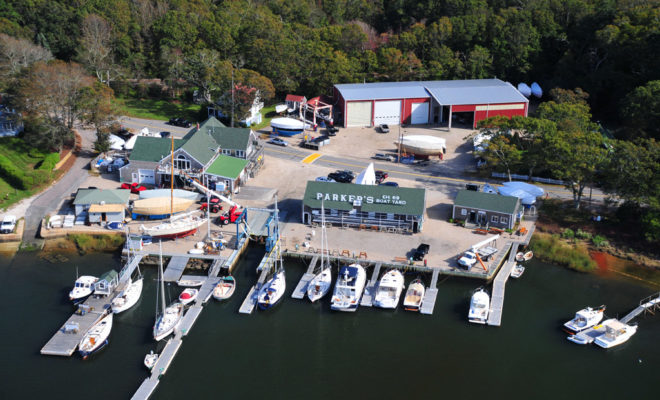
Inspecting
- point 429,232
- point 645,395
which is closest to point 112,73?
point 429,232

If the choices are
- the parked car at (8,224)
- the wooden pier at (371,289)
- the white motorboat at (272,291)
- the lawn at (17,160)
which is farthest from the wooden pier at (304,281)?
the lawn at (17,160)

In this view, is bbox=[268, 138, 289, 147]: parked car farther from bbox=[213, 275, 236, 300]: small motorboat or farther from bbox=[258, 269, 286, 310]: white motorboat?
bbox=[258, 269, 286, 310]: white motorboat

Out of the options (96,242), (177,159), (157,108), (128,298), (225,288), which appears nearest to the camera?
(128,298)

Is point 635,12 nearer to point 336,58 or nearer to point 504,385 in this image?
point 336,58

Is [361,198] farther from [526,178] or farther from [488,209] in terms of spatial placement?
[526,178]

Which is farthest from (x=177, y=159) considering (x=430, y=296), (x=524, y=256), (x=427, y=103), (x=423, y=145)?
(x=427, y=103)

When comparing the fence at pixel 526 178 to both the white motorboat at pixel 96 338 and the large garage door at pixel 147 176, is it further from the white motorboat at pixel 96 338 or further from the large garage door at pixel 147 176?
the white motorboat at pixel 96 338
